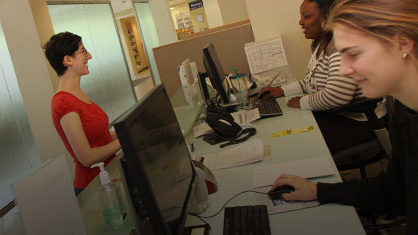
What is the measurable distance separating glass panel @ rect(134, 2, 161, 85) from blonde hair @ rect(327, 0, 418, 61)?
8.18 meters

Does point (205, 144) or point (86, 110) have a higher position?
point (86, 110)

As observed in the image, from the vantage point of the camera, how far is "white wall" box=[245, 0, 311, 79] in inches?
140

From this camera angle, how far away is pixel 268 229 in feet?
3.61

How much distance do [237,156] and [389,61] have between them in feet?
3.04

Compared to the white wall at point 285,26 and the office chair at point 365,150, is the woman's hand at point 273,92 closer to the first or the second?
the office chair at point 365,150

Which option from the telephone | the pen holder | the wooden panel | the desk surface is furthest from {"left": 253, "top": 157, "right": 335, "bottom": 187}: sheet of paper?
the wooden panel

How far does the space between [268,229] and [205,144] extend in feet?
3.25

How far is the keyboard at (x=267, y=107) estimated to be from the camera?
2.30 meters

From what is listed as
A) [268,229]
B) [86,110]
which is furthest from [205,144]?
[268,229]

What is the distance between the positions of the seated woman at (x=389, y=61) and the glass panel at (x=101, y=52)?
15.4 ft

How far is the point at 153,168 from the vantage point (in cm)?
91

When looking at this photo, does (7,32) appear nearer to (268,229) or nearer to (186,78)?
(186,78)

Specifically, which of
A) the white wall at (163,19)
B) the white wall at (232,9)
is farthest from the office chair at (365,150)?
the white wall at (163,19)

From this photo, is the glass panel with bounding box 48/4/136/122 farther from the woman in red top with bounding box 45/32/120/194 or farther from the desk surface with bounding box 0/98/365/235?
the desk surface with bounding box 0/98/365/235
